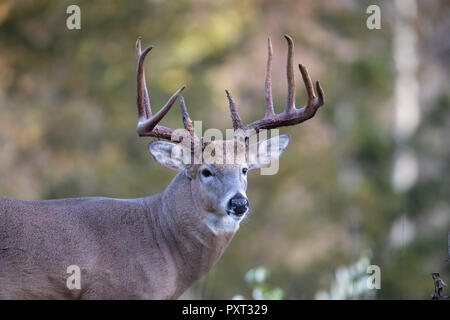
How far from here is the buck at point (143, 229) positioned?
5.53 meters

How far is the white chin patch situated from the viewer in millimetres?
6148

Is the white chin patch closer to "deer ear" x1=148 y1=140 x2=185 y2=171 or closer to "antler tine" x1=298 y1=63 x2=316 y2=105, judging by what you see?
"deer ear" x1=148 y1=140 x2=185 y2=171

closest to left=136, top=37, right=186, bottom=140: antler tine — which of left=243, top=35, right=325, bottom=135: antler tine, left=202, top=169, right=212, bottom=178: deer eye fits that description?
left=202, top=169, right=212, bottom=178: deer eye

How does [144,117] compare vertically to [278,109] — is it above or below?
below

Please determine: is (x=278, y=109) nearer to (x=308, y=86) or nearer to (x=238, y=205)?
(x=308, y=86)

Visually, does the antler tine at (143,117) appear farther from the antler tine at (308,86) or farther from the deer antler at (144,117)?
the antler tine at (308,86)

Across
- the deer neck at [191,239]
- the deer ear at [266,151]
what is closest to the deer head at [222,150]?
the deer ear at [266,151]

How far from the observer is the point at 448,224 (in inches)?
710

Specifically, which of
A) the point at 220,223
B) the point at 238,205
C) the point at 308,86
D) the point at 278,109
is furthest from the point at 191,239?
the point at 278,109

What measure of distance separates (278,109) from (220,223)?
13.4m

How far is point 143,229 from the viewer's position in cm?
619

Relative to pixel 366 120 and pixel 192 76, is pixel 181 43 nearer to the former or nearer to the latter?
pixel 192 76

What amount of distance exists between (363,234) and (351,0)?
10658 mm
